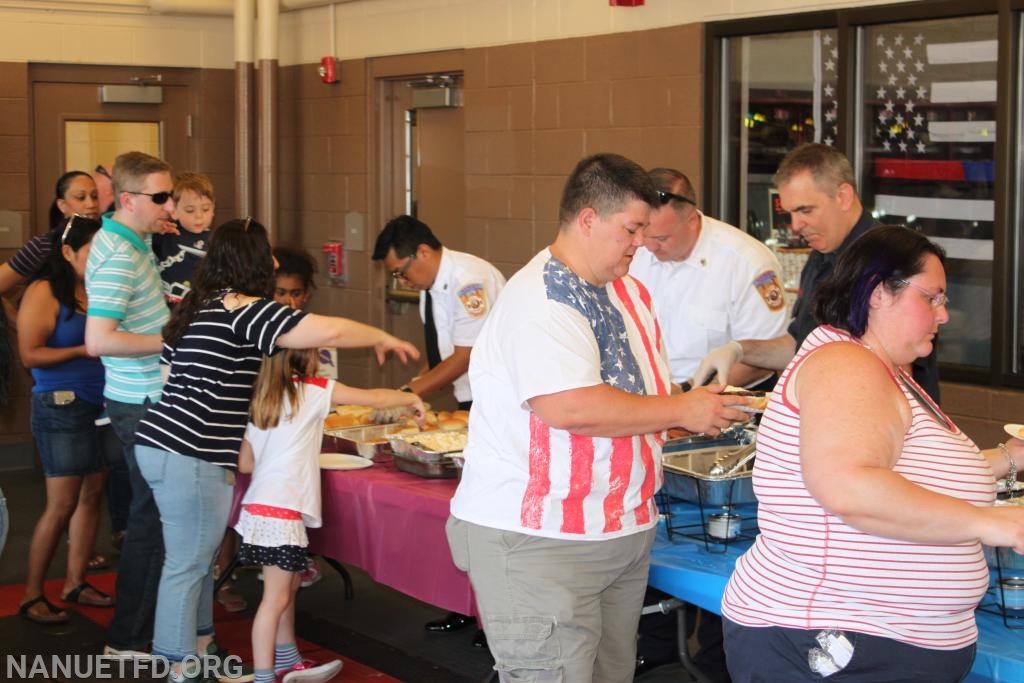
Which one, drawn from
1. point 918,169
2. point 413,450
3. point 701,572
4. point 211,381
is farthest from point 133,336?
point 918,169

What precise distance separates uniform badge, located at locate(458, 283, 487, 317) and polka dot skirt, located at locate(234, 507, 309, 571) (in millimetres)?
1135

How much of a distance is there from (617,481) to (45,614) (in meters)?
2.88

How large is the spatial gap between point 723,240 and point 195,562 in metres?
1.95

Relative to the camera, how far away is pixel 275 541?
3629mm

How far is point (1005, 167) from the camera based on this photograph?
15.3ft

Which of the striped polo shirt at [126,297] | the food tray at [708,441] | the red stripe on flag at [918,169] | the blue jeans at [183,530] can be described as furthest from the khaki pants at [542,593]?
the red stripe on flag at [918,169]

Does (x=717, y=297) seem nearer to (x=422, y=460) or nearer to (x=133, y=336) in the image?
(x=422, y=460)

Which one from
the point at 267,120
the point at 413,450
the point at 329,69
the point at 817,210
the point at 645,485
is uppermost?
the point at 329,69

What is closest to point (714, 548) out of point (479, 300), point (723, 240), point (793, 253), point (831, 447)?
point (831, 447)

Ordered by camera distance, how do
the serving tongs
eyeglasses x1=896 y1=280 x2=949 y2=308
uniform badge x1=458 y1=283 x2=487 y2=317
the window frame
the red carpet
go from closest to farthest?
eyeglasses x1=896 y1=280 x2=949 y2=308, the serving tongs, the red carpet, uniform badge x1=458 y1=283 x2=487 y2=317, the window frame

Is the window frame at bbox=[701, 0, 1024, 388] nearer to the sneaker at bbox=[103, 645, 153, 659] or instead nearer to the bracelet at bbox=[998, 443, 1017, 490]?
the bracelet at bbox=[998, 443, 1017, 490]

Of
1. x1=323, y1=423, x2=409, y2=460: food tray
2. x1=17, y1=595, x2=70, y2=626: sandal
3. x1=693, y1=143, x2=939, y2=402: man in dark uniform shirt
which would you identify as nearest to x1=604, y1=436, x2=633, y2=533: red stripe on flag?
x1=693, y1=143, x2=939, y2=402: man in dark uniform shirt

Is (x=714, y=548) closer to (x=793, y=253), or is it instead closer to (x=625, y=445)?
(x=625, y=445)

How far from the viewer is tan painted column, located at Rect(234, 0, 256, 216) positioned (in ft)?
25.1
